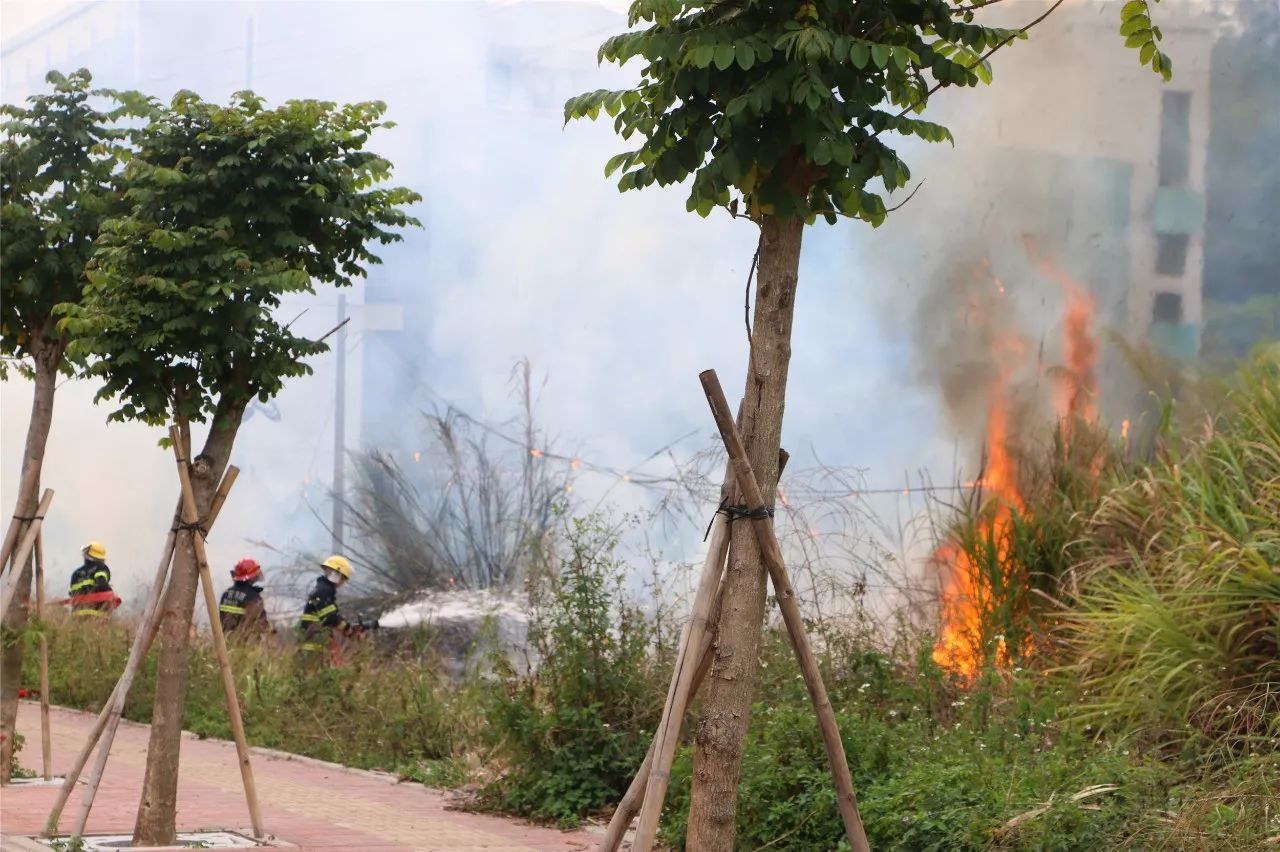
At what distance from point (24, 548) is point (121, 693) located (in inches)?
81.6

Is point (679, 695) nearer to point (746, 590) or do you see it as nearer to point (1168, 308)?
point (746, 590)

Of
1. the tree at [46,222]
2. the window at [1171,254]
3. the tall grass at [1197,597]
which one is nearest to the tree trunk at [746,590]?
the tall grass at [1197,597]

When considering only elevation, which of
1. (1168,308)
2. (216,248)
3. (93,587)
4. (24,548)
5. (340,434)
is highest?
(1168,308)

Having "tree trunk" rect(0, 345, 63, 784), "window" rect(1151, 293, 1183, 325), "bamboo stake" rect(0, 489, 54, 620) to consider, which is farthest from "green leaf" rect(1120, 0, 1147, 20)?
"window" rect(1151, 293, 1183, 325)

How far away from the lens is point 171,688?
683cm

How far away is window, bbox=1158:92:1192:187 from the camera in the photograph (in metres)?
14.7

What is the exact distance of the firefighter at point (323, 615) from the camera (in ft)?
42.1

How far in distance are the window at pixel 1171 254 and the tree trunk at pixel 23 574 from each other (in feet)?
35.1

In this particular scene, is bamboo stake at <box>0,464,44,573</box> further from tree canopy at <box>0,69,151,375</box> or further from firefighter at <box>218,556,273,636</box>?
firefighter at <box>218,556,273,636</box>

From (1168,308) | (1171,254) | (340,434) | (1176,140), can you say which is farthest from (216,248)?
(340,434)

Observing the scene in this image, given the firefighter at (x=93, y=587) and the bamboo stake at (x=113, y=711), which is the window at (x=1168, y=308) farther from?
the firefighter at (x=93, y=587)

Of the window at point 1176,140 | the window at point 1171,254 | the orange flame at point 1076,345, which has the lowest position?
the orange flame at point 1076,345

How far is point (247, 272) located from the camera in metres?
6.84

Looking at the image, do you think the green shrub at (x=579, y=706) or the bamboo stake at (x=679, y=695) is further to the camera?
the green shrub at (x=579, y=706)
